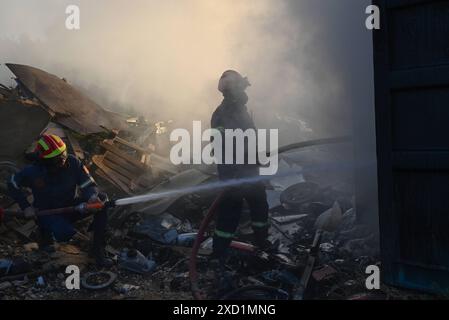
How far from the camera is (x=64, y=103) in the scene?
7.68m

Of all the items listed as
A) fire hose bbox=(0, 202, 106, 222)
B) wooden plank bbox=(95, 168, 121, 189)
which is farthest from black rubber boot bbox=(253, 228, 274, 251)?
wooden plank bbox=(95, 168, 121, 189)

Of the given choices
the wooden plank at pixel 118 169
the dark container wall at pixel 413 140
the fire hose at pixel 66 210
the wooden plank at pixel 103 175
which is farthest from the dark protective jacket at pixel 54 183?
the dark container wall at pixel 413 140

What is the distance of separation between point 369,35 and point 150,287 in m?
4.08

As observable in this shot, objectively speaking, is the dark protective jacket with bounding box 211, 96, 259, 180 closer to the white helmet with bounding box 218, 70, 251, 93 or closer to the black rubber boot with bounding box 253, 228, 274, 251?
the white helmet with bounding box 218, 70, 251, 93

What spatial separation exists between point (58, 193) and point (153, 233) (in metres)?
1.25

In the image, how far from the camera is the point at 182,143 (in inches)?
393

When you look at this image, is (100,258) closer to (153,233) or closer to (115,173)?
(153,233)

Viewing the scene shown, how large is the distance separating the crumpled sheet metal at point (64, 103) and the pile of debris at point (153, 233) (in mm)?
28

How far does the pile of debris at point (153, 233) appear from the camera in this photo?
4.11 metres

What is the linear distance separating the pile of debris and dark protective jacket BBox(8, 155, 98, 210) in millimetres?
561

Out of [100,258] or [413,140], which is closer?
[413,140]

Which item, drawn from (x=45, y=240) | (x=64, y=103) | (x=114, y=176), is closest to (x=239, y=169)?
→ (x=45, y=240)
